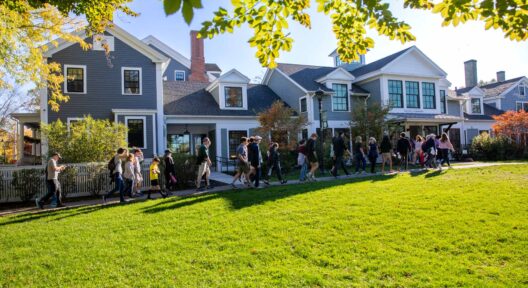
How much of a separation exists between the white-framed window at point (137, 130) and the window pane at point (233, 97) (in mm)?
5514

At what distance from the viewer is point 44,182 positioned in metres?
12.7

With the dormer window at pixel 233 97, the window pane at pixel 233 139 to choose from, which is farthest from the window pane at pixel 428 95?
the window pane at pixel 233 139

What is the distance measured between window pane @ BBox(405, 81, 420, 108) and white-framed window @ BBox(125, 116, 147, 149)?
689 inches

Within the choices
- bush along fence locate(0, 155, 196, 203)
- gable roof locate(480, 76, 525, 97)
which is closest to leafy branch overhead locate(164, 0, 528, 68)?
bush along fence locate(0, 155, 196, 203)

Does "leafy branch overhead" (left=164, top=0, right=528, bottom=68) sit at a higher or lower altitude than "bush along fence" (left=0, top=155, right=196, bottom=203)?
higher

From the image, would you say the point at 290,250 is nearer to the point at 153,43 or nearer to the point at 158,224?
the point at 158,224

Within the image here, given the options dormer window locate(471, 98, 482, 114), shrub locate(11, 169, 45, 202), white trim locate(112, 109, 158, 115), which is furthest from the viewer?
dormer window locate(471, 98, 482, 114)

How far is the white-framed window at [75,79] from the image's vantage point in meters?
18.3

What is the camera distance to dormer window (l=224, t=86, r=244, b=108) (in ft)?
74.8

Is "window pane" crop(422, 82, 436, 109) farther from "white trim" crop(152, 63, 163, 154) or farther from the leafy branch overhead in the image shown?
the leafy branch overhead

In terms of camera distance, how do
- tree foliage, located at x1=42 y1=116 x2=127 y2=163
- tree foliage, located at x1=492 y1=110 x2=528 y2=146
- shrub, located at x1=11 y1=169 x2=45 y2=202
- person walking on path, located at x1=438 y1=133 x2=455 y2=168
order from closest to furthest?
1. shrub, located at x1=11 y1=169 x2=45 y2=202
2. tree foliage, located at x1=42 y1=116 x2=127 y2=163
3. person walking on path, located at x1=438 y1=133 x2=455 y2=168
4. tree foliage, located at x1=492 y1=110 x2=528 y2=146

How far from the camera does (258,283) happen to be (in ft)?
14.7

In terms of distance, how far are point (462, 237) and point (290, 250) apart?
2748 millimetres

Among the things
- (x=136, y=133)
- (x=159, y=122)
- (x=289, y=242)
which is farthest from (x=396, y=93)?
(x=289, y=242)
